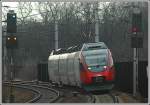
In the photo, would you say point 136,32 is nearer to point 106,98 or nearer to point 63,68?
point 106,98

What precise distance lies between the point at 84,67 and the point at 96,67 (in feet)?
1.65

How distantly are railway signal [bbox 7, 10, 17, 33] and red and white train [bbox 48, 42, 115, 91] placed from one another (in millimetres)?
1643

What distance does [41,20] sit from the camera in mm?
25156

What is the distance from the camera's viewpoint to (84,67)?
25.4 meters

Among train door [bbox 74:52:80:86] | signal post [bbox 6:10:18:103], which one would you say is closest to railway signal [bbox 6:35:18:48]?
signal post [bbox 6:10:18:103]

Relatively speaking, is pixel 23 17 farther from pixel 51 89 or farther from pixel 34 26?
pixel 51 89

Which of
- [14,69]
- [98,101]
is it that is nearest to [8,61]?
[14,69]

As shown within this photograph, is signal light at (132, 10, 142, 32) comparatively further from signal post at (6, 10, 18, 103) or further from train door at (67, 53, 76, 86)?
signal post at (6, 10, 18, 103)

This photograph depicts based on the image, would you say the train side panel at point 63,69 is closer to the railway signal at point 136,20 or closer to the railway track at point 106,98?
the railway track at point 106,98

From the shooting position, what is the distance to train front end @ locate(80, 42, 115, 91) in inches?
969

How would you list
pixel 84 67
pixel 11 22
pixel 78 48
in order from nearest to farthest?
Answer: 1. pixel 11 22
2. pixel 78 48
3. pixel 84 67

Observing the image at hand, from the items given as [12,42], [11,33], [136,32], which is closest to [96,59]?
[136,32]

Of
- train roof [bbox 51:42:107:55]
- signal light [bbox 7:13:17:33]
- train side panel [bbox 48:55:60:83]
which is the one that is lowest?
train side panel [bbox 48:55:60:83]

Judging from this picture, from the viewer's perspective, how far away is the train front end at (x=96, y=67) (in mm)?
24625
